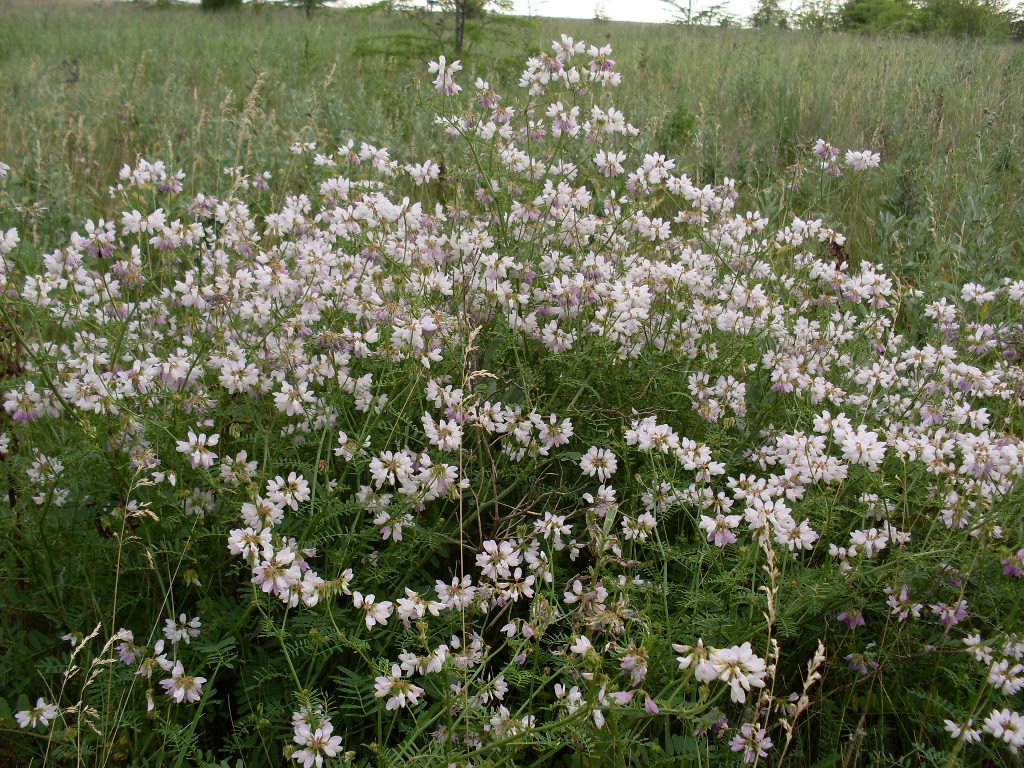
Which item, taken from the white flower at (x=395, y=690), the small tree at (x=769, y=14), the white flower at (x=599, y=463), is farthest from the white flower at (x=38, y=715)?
the small tree at (x=769, y=14)

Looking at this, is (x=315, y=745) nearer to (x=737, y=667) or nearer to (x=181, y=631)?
(x=181, y=631)

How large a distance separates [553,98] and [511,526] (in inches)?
78.4

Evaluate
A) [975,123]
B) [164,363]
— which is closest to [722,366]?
[164,363]

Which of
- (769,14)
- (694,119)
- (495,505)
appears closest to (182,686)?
(495,505)

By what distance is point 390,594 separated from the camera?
2.37m

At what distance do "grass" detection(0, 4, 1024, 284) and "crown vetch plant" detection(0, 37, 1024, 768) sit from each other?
713 mm

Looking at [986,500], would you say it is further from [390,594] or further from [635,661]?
[390,594]

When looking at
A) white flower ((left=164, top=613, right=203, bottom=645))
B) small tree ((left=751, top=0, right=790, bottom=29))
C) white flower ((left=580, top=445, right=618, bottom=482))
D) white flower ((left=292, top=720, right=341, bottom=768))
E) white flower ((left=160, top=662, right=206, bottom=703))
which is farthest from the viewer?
small tree ((left=751, top=0, right=790, bottom=29))

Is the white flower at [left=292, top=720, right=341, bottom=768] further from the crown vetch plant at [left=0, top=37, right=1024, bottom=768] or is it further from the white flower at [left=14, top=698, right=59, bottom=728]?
the white flower at [left=14, top=698, right=59, bottom=728]

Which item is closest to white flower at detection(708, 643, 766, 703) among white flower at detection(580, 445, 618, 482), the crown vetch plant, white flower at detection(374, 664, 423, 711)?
the crown vetch plant

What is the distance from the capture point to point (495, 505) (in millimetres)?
2371

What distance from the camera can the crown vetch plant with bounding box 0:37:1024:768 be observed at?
1.91m

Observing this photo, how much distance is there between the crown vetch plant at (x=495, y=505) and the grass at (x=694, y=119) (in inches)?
28.1

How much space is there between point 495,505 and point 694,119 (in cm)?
552
